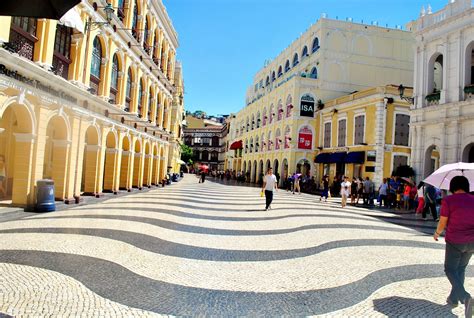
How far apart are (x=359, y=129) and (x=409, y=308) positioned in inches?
1026

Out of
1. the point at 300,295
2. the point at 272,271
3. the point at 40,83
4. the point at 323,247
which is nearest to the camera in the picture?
the point at 300,295

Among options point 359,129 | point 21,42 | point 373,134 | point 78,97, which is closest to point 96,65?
point 78,97

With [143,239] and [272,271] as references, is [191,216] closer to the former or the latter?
[143,239]

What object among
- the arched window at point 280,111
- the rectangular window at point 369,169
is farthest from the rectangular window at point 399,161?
the arched window at point 280,111

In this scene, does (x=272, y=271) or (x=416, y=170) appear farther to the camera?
(x=416, y=170)

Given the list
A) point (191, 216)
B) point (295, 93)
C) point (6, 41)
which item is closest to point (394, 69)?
point (295, 93)

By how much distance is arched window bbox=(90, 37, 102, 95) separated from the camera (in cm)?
1606

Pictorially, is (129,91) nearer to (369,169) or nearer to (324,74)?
(369,169)

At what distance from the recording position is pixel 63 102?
1293 cm

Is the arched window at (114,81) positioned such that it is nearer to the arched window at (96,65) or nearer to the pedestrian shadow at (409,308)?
the arched window at (96,65)

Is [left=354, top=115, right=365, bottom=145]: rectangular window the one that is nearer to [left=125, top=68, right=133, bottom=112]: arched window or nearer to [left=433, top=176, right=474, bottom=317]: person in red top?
[left=125, top=68, right=133, bottom=112]: arched window

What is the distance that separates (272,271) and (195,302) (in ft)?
5.90

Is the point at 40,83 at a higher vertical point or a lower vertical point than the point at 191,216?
higher

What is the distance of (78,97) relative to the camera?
1412 centimetres
